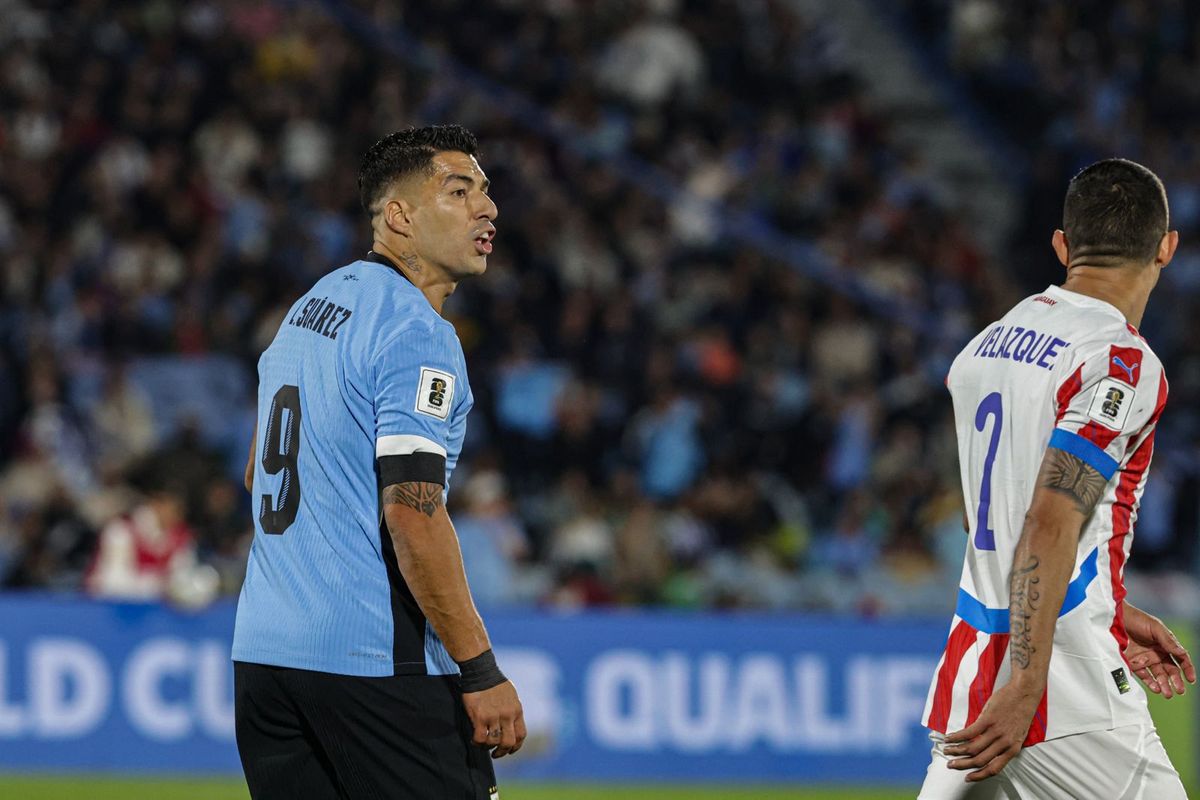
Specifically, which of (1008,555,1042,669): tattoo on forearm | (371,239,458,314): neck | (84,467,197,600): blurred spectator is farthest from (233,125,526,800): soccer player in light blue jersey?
(84,467,197,600): blurred spectator

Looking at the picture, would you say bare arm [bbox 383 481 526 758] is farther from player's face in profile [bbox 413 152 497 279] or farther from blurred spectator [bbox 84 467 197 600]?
blurred spectator [bbox 84 467 197 600]

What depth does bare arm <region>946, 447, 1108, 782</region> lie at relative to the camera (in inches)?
144

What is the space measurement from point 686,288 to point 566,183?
4.98 ft

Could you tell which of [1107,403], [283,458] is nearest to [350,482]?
[283,458]

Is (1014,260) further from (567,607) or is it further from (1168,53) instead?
(567,607)

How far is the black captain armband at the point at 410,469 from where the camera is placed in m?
3.82

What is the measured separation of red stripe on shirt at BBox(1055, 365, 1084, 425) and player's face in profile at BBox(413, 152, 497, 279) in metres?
1.38

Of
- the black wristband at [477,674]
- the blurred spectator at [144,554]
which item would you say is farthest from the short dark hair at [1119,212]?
the blurred spectator at [144,554]

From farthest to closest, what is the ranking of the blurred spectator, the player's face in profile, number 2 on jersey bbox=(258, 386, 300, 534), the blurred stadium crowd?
the blurred stadium crowd → the blurred spectator → the player's face in profile → number 2 on jersey bbox=(258, 386, 300, 534)

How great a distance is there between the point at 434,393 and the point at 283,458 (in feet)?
1.33

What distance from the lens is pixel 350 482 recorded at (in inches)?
155

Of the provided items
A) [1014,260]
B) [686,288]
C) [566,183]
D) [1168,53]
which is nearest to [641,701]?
[686,288]

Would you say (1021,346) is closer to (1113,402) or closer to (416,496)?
(1113,402)

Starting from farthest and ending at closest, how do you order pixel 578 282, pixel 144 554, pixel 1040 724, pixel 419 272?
1. pixel 578 282
2. pixel 144 554
3. pixel 419 272
4. pixel 1040 724
